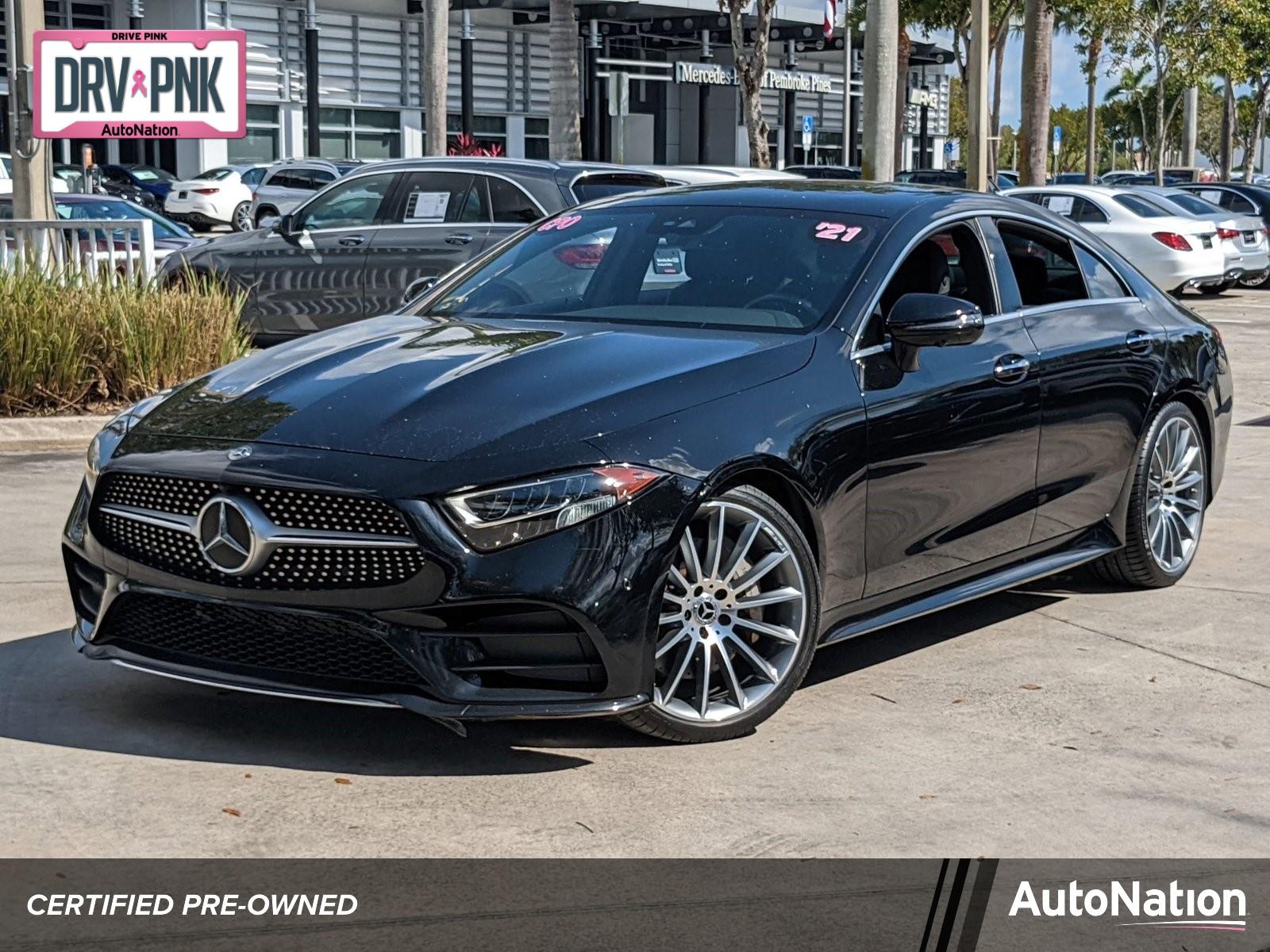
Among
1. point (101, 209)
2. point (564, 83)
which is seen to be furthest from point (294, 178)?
point (101, 209)

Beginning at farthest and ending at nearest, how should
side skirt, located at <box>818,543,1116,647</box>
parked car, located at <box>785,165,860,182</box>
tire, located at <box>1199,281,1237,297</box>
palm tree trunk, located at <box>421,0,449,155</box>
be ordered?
parked car, located at <box>785,165,860,182</box> < palm tree trunk, located at <box>421,0,449,155</box> < tire, located at <box>1199,281,1237,297</box> < side skirt, located at <box>818,543,1116,647</box>

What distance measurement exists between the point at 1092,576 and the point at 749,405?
2878 millimetres

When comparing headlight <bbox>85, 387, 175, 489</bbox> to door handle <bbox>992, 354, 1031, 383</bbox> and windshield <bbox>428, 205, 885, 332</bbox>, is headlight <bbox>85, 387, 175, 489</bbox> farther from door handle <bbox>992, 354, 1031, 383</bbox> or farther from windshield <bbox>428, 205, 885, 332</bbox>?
door handle <bbox>992, 354, 1031, 383</bbox>

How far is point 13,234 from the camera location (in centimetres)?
1259

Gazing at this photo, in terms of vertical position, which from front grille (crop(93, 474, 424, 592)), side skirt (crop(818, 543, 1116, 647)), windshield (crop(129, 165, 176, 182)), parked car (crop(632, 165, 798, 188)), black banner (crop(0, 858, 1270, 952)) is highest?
windshield (crop(129, 165, 176, 182))

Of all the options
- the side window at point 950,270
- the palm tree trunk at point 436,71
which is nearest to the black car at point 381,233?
the side window at point 950,270

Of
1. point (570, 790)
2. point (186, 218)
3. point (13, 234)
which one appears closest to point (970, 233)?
point (570, 790)

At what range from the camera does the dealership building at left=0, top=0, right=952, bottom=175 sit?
48656 millimetres

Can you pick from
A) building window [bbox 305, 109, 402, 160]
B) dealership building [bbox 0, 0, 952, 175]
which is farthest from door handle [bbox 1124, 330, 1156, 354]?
building window [bbox 305, 109, 402, 160]

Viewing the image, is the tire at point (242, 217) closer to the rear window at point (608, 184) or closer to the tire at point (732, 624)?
the rear window at point (608, 184)

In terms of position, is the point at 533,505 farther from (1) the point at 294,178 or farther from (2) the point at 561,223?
(1) the point at 294,178

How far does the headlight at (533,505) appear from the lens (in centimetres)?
468

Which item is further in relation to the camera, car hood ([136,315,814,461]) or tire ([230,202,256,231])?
tire ([230,202,256,231])

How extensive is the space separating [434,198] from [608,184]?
136 cm
